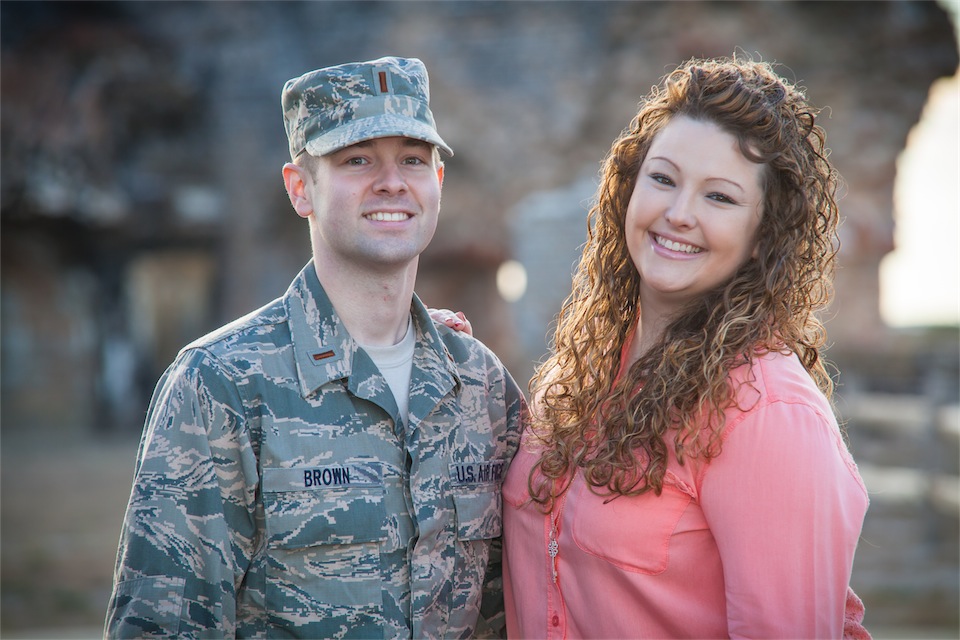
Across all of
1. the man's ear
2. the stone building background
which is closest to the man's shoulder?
the man's ear

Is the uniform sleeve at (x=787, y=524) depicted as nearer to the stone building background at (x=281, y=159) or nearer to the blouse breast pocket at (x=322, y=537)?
the blouse breast pocket at (x=322, y=537)

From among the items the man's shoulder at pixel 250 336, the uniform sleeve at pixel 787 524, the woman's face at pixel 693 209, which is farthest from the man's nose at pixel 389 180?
the uniform sleeve at pixel 787 524

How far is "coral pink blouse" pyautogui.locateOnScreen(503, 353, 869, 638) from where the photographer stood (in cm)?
190

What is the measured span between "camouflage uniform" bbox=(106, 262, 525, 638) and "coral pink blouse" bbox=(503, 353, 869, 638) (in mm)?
255

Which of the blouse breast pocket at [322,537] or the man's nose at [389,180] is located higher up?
the man's nose at [389,180]

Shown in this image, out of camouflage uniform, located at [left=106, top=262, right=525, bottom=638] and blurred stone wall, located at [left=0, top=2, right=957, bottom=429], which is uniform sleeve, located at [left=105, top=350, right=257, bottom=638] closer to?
camouflage uniform, located at [left=106, top=262, right=525, bottom=638]

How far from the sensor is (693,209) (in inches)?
85.7

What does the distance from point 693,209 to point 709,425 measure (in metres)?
0.52

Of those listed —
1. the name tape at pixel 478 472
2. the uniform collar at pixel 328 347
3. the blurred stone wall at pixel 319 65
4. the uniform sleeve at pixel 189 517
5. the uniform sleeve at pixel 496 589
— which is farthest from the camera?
the blurred stone wall at pixel 319 65

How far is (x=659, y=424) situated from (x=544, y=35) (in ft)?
35.0

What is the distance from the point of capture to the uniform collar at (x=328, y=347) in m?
2.27

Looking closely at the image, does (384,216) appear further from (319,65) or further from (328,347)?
(319,65)

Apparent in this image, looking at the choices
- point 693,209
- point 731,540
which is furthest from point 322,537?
point 693,209

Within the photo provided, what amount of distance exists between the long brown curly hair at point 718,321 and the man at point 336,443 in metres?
0.30
